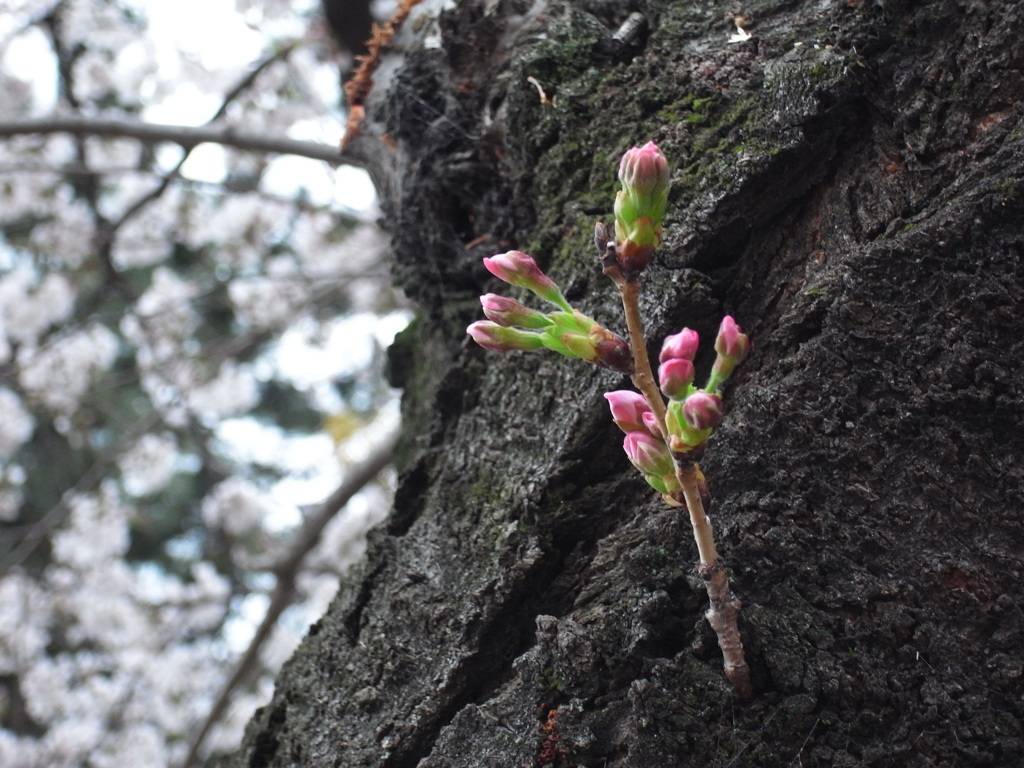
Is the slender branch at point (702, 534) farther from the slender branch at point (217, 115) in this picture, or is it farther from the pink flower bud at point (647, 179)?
the slender branch at point (217, 115)

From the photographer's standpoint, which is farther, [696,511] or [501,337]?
Answer: [501,337]

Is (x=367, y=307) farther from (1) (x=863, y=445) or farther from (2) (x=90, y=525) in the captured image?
(1) (x=863, y=445)

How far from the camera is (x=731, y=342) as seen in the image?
2.19ft

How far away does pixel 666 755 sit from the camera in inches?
28.4

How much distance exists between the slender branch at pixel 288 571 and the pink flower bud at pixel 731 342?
1907 mm

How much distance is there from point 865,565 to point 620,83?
0.72m

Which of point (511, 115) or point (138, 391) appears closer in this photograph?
point (511, 115)

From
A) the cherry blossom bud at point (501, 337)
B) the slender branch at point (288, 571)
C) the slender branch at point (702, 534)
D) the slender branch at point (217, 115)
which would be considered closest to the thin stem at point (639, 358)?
the slender branch at point (702, 534)

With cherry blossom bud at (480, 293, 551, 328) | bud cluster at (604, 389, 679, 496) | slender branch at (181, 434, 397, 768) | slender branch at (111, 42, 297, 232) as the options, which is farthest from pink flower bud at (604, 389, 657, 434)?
slender branch at (111, 42, 297, 232)

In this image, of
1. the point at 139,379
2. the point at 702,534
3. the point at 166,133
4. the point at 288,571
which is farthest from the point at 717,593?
the point at 139,379

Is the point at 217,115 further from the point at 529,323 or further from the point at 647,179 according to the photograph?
the point at 647,179

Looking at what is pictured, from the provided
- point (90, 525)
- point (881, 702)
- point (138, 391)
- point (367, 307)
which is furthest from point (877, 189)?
point (138, 391)

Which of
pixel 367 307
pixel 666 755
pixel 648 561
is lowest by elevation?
pixel 367 307

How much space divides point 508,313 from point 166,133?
7.37 feet
